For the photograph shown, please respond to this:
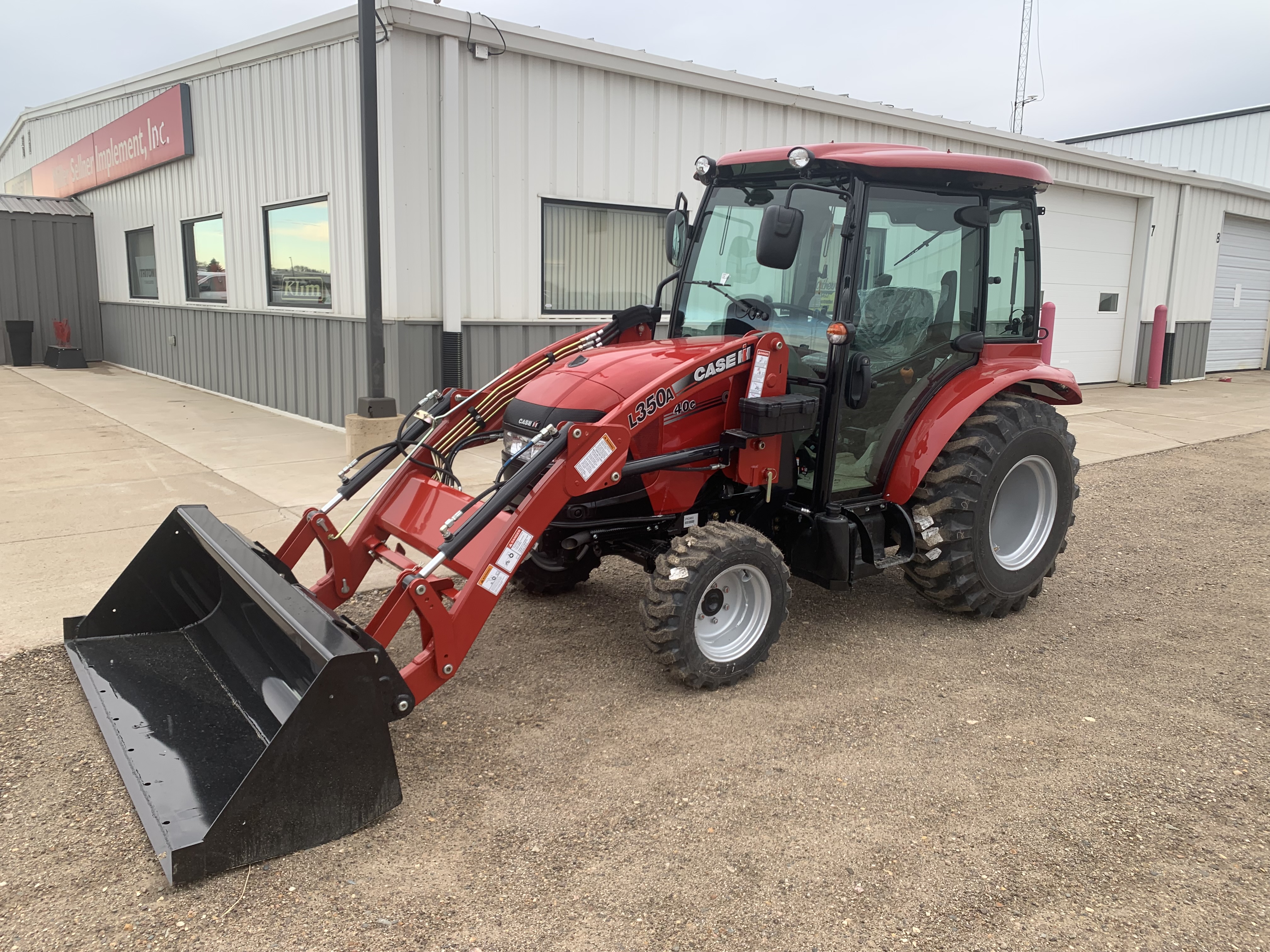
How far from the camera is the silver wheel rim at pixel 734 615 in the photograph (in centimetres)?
388

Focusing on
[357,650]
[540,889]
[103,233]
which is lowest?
[540,889]

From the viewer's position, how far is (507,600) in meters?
4.97

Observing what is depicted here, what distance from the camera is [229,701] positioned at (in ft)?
10.9

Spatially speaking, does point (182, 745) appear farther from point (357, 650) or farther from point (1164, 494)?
point (1164, 494)

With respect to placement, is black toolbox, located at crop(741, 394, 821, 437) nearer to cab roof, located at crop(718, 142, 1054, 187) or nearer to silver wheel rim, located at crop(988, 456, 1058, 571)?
cab roof, located at crop(718, 142, 1054, 187)

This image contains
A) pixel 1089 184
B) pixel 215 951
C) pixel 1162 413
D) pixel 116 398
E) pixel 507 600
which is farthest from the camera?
pixel 1089 184

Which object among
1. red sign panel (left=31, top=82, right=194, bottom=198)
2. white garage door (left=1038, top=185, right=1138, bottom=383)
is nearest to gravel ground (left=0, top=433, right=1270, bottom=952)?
red sign panel (left=31, top=82, right=194, bottom=198)

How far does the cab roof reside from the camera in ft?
13.1

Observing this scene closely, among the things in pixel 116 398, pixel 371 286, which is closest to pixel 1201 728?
pixel 371 286

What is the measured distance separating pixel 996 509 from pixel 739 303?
5.84ft

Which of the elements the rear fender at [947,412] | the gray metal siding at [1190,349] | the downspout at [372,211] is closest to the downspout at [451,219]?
the downspout at [372,211]

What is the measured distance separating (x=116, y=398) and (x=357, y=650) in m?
10.9

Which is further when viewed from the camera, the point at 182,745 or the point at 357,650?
the point at 182,745

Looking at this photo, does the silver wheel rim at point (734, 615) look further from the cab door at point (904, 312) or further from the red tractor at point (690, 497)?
the cab door at point (904, 312)
